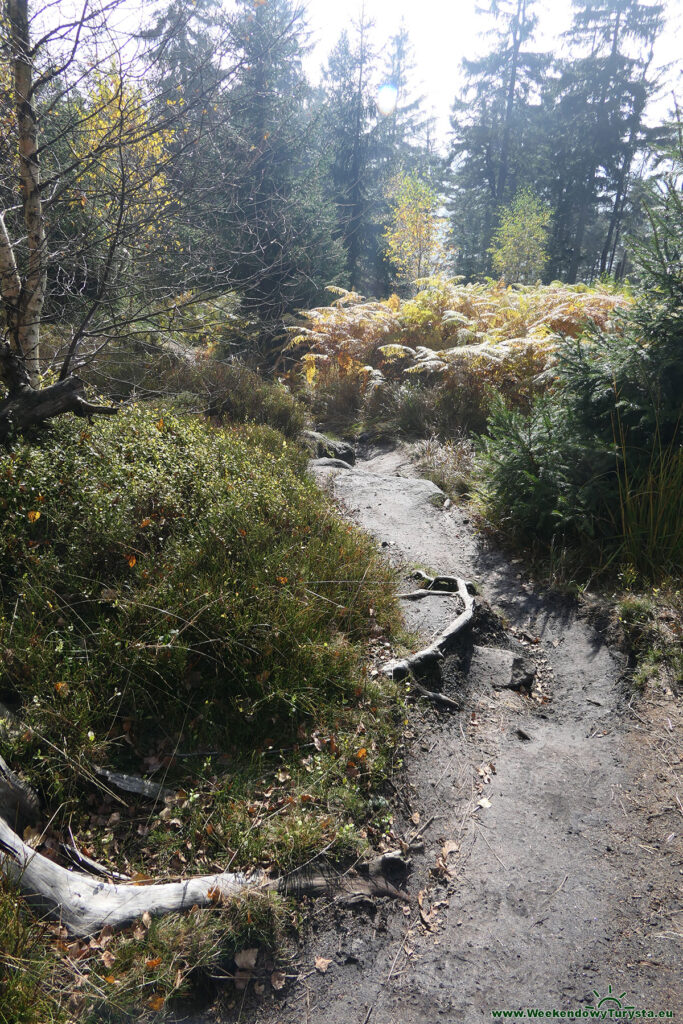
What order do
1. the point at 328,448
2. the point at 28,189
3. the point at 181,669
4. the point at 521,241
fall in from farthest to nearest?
the point at 521,241 → the point at 328,448 → the point at 28,189 → the point at 181,669

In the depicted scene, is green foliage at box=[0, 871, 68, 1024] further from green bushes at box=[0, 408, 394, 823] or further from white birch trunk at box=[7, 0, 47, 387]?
white birch trunk at box=[7, 0, 47, 387]

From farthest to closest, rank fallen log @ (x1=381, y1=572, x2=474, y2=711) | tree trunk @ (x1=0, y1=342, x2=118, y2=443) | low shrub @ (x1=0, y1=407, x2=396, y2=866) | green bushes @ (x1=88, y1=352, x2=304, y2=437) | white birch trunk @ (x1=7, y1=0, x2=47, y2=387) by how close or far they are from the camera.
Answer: green bushes @ (x1=88, y1=352, x2=304, y2=437)
tree trunk @ (x1=0, y1=342, x2=118, y2=443)
white birch trunk @ (x1=7, y1=0, x2=47, y2=387)
fallen log @ (x1=381, y1=572, x2=474, y2=711)
low shrub @ (x1=0, y1=407, x2=396, y2=866)

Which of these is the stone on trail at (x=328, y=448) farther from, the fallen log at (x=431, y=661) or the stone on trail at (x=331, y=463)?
the fallen log at (x=431, y=661)

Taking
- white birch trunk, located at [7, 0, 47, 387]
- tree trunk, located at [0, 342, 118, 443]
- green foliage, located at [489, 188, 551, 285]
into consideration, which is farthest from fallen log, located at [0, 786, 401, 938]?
green foliage, located at [489, 188, 551, 285]

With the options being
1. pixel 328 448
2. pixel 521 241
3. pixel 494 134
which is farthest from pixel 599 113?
pixel 328 448

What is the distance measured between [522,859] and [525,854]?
4 centimetres

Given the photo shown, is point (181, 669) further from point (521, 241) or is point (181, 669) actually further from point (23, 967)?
point (521, 241)

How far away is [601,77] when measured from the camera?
93.2 ft

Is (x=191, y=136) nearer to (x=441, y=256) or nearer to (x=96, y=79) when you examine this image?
(x=96, y=79)

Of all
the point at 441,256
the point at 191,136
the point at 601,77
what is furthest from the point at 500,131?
the point at 191,136

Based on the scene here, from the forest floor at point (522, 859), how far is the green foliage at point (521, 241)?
21.5 meters

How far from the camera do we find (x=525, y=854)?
10.3 ft

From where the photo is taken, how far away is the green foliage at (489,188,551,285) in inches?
888

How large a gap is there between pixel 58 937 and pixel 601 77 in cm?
3745
